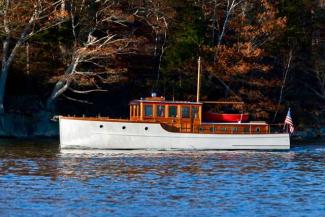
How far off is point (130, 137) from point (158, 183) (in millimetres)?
14880

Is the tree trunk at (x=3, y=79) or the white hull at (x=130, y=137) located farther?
the tree trunk at (x=3, y=79)

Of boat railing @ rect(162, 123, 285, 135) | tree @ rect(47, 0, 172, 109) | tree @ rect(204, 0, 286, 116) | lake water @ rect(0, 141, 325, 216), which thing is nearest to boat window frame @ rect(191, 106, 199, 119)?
boat railing @ rect(162, 123, 285, 135)

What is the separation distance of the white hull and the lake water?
1268mm

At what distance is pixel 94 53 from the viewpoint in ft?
183

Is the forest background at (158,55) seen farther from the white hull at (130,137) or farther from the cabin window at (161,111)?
the white hull at (130,137)

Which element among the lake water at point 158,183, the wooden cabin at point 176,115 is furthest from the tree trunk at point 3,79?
the wooden cabin at point 176,115

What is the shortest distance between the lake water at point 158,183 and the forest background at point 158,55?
36.1 feet

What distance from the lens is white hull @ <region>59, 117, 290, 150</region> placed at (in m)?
46.7

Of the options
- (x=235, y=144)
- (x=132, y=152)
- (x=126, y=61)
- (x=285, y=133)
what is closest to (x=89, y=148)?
(x=132, y=152)

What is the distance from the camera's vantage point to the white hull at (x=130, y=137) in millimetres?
46719

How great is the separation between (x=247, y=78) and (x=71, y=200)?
37.3m

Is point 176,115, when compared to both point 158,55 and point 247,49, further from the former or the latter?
point 158,55

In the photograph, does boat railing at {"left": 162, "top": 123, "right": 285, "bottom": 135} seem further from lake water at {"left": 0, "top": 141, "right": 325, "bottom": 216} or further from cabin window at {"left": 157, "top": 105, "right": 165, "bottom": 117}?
lake water at {"left": 0, "top": 141, "right": 325, "bottom": 216}

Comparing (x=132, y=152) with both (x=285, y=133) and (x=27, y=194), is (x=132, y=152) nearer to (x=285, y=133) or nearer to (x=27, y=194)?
(x=285, y=133)
